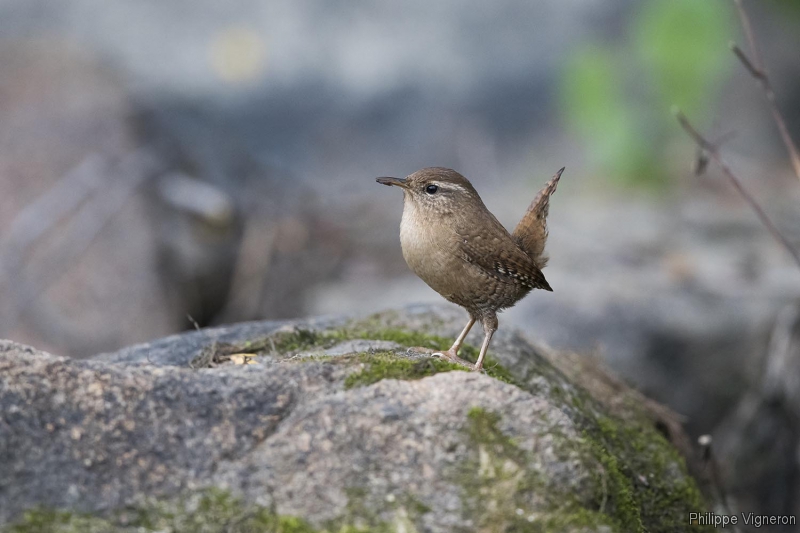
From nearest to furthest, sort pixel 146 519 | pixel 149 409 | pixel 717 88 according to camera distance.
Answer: pixel 146 519, pixel 149 409, pixel 717 88

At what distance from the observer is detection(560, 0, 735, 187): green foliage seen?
8.00m

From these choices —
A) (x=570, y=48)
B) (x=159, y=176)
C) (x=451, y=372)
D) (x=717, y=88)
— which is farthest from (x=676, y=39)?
(x=451, y=372)

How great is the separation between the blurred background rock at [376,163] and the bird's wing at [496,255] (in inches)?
37.5

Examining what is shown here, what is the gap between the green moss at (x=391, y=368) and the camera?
2.73 metres

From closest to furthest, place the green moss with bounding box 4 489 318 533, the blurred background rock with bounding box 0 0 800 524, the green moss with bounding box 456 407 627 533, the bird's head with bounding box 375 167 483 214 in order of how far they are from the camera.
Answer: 1. the green moss with bounding box 4 489 318 533
2. the green moss with bounding box 456 407 627 533
3. the bird's head with bounding box 375 167 483 214
4. the blurred background rock with bounding box 0 0 800 524

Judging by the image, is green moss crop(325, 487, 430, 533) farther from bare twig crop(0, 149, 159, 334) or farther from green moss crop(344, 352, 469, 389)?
bare twig crop(0, 149, 159, 334)

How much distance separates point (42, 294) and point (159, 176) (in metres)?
1.43

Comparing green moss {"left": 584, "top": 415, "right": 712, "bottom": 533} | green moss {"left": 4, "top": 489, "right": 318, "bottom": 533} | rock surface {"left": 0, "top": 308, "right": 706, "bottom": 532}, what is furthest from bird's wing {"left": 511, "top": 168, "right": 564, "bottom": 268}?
green moss {"left": 4, "top": 489, "right": 318, "bottom": 533}

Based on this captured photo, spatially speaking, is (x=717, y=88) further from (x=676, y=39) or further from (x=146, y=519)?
(x=146, y=519)

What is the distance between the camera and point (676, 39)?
8.00 m

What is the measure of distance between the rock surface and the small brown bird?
964 millimetres

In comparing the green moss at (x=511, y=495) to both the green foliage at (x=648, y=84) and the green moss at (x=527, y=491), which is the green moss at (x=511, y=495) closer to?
the green moss at (x=527, y=491)

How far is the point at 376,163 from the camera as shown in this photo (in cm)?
1004

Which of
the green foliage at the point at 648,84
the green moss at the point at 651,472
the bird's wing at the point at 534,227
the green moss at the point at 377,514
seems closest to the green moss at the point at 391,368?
the green moss at the point at 377,514
